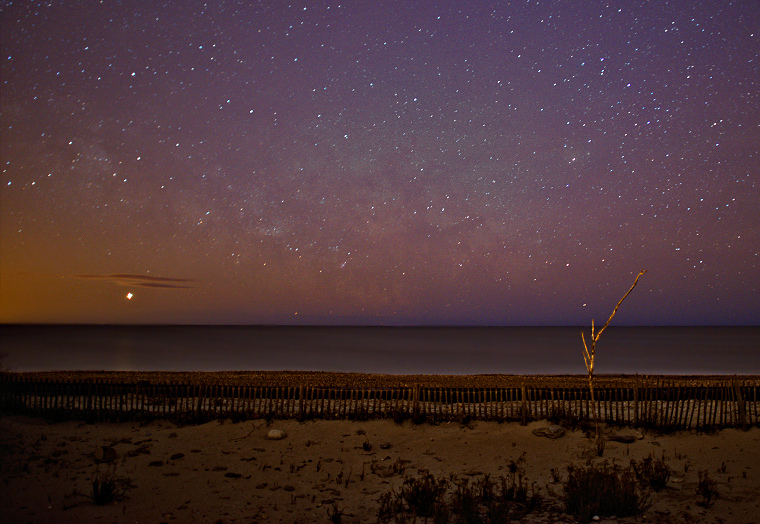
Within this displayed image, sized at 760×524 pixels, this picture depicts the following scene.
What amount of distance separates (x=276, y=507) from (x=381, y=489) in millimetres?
1631

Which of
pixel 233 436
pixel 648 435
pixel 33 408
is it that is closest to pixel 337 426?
pixel 233 436

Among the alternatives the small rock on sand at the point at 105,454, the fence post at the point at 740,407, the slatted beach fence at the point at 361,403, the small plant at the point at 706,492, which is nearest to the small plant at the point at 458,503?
the small plant at the point at 706,492

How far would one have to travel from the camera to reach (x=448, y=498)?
24.2 feet

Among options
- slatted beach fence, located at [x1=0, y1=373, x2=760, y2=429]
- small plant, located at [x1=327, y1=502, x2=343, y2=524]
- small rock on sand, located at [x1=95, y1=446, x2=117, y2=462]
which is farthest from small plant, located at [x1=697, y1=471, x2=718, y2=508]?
small rock on sand, located at [x1=95, y1=446, x2=117, y2=462]

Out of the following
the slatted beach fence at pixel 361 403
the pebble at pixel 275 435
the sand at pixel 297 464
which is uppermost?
the slatted beach fence at pixel 361 403

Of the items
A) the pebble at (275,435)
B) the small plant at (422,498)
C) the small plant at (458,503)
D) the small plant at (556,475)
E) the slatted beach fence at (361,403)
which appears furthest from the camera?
the slatted beach fence at (361,403)

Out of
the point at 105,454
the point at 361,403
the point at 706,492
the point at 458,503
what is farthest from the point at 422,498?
the point at 105,454

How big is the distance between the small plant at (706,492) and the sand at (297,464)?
11 centimetres

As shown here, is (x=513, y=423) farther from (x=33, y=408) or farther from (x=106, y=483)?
(x=33, y=408)

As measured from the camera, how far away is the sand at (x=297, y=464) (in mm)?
6875

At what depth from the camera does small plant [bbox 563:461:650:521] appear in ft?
21.6

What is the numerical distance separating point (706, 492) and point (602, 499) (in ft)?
5.63

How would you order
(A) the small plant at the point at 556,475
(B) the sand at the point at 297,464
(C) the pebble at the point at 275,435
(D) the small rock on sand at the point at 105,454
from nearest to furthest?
1. (B) the sand at the point at 297,464
2. (A) the small plant at the point at 556,475
3. (D) the small rock on sand at the point at 105,454
4. (C) the pebble at the point at 275,435

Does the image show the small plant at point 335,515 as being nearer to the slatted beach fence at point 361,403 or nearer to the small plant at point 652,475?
the small plant at point 652,475
